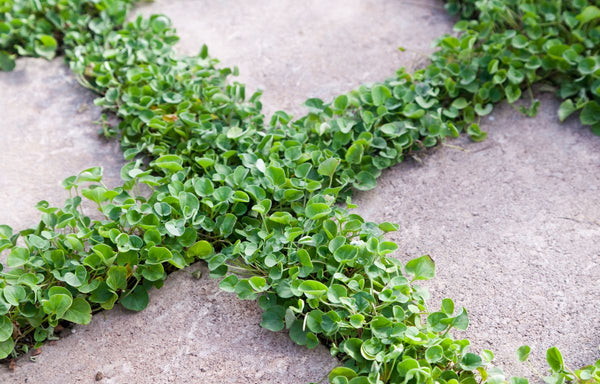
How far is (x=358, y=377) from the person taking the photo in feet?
5.84

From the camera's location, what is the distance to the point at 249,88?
9.92ft

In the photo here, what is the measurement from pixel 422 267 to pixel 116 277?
1.02 metres

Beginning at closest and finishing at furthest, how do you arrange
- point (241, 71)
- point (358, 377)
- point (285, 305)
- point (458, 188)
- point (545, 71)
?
point (358, 377)
point (285, 305)
point (458, 188)
point (545, 71)
point (241, 71)

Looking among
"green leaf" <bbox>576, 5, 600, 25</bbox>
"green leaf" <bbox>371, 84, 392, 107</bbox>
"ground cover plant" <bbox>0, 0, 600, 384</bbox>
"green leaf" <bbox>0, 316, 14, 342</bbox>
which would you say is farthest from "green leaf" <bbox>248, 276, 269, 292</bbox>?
"green leaf" <bbox>576, 5, 600, 25</bbox>

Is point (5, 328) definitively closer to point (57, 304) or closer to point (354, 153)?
point (57, 304)

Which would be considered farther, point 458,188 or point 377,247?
point 458,188

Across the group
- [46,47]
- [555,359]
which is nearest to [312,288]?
[555,359]

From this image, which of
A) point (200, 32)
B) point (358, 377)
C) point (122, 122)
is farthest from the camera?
point (200, 32)

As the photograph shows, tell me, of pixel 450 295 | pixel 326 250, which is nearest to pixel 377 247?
pixel 326 250

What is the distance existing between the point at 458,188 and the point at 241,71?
4.14 ft

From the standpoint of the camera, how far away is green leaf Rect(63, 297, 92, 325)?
2023 millimetres

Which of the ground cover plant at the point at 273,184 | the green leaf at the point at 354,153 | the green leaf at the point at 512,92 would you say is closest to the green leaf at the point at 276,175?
the ground cover plant at the point at 273,184

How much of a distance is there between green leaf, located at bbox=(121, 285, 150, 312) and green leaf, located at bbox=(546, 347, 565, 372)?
4.24 ft

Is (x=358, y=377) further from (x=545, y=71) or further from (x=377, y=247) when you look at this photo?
(x=545, y=71)
